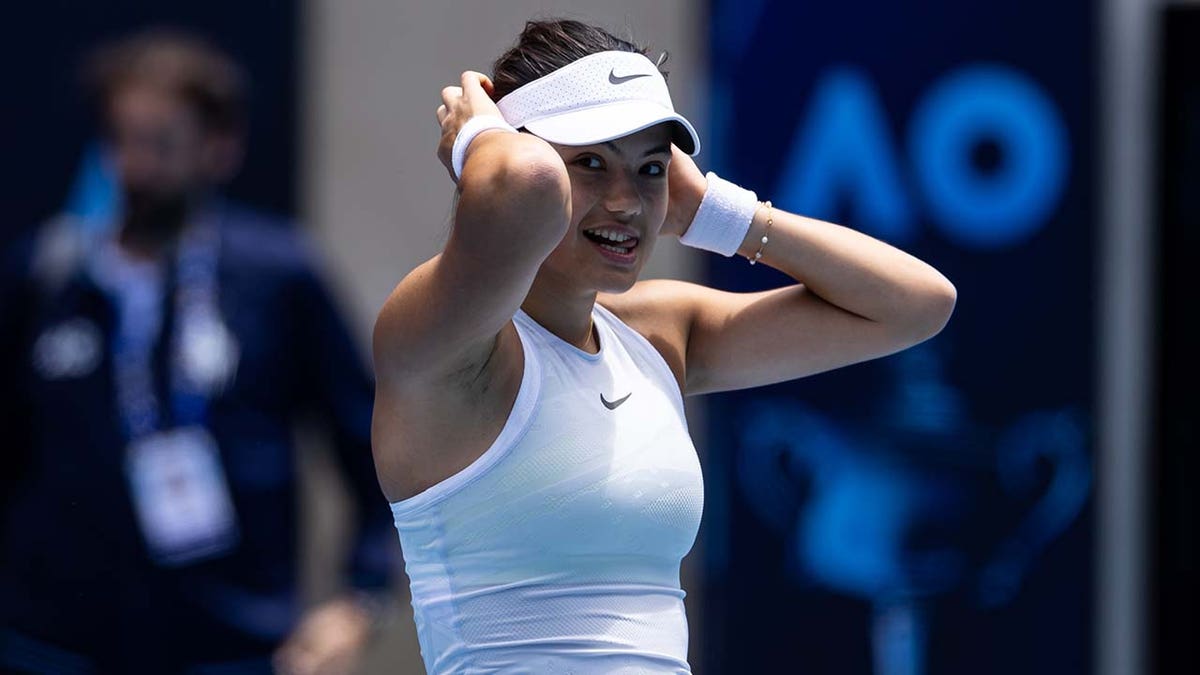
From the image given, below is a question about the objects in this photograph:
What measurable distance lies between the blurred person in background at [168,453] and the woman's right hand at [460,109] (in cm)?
174

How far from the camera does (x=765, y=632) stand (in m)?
6.14

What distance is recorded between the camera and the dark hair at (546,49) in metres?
2.43

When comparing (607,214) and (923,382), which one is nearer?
(607,214)

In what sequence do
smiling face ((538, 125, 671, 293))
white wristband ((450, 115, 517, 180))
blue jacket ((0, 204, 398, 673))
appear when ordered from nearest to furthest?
white wristband ((450, 115, 517, 180)) < smiling face ((538, 125, 671, 293)) < blue jacket ((0, 204, 398, 673))

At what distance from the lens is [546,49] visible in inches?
96.6

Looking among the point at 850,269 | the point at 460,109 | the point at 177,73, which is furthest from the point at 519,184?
the point at 177,73

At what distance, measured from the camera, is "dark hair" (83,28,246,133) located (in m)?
4.32

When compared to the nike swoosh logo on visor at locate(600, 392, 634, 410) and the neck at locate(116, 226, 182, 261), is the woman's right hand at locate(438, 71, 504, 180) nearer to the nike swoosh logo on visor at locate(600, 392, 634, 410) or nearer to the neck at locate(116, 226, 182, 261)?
the nike swoosh logo on visor at locate(600, 392, 634, 410)

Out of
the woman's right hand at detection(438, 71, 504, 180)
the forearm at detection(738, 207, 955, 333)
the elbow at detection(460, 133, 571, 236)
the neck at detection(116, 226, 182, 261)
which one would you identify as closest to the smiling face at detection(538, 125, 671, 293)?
Answer: the woman's right hand at detection(438, 71, 504, 180)

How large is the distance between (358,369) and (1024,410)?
3114 mm

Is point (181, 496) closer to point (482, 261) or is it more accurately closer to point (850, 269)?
point (850, 269)

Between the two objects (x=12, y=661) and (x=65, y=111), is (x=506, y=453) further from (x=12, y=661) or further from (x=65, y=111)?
(x=65, y=111)

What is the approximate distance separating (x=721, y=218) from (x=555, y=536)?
60 centimetres

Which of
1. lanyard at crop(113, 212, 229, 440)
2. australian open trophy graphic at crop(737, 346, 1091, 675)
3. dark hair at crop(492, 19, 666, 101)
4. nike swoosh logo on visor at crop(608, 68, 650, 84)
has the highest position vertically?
dark hair at crop(492, 19, 666, 101)
